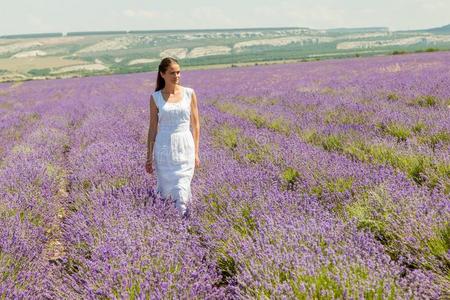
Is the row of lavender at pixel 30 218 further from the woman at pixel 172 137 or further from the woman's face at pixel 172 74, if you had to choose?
the woman's face at pixel 172 74

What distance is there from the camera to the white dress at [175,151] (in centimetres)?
343

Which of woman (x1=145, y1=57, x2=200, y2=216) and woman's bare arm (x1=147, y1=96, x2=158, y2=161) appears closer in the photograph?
woman (x1=145, y1=57, x2=200, y2=216)

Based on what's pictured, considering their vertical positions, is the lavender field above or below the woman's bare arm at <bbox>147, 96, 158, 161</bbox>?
below

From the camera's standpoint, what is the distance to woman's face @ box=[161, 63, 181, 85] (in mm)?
3338

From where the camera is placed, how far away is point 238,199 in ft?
10.3

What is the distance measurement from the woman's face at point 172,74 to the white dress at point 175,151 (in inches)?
7.0

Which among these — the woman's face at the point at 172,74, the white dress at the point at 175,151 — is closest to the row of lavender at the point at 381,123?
the white dress at the point at 175,151

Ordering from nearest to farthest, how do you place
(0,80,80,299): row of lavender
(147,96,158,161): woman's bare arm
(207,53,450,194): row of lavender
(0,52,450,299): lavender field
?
(0,52,450,299): lavender field → (0,80,80,299): row of lavender → (147,96,158,161): woman's bare arm → (207,53,450,194): row of lavender

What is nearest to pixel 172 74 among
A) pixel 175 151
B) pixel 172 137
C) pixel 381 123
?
pixel 172 137

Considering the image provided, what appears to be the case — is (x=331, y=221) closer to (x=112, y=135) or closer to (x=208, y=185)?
(x=208, y=185)

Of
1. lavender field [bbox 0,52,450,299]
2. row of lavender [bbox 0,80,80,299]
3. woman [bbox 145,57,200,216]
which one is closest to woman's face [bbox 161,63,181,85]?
woman [bbox 145,57,200,216]

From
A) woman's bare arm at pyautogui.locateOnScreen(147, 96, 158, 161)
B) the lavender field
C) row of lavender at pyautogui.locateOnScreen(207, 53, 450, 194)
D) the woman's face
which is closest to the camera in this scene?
the lavender field

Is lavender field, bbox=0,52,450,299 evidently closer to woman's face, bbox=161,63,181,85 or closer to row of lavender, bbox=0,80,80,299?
row of lavender, bbox=0,80,80,299

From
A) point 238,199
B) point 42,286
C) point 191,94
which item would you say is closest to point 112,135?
point 191,94
